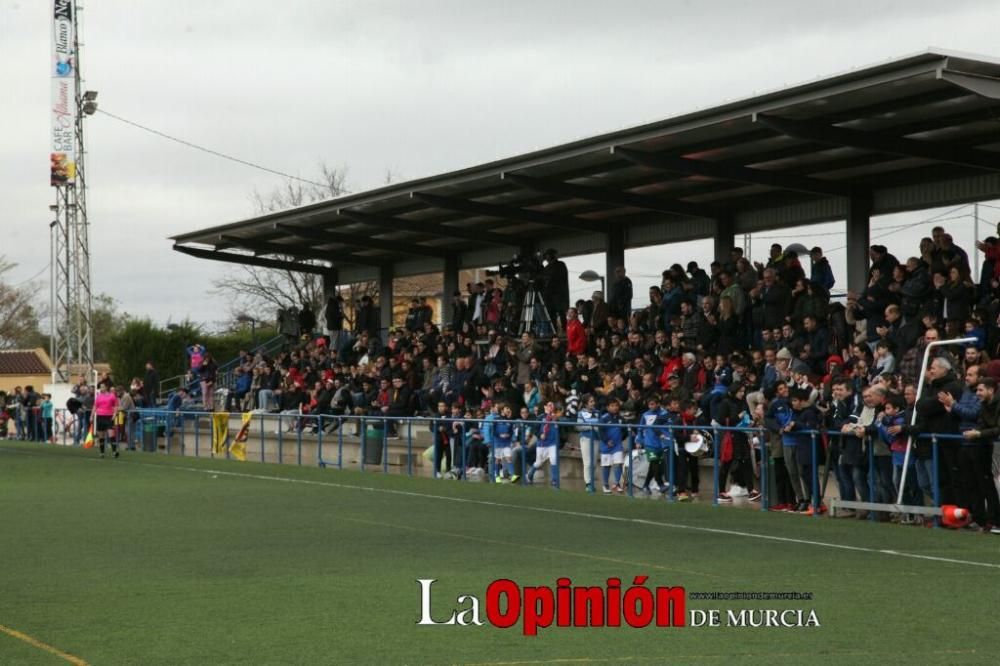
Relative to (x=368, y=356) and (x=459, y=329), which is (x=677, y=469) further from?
(x=368, y=356)

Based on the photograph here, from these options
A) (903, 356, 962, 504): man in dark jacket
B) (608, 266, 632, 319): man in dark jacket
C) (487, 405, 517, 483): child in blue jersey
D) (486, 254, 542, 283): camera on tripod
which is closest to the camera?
(903, 356, 962, 504): man in dark jacket

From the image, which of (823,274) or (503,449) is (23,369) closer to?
(503,449)

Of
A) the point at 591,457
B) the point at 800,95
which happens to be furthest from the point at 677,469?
the point at 800,95

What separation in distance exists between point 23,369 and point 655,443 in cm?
7039

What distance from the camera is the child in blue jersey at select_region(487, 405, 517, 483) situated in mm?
23625

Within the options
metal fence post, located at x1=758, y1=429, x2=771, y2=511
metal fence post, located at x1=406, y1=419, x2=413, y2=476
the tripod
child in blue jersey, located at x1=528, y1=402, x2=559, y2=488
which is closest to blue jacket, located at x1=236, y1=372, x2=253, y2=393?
the tripod

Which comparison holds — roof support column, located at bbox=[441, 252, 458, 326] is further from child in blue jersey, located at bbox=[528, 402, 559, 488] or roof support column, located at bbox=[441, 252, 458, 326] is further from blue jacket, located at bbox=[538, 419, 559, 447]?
blue jacket, located at bbox=[538, 419, 559, 447]

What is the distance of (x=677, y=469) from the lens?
2006cm

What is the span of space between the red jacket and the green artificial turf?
7213 millimetres

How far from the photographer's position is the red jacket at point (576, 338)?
27.8 m

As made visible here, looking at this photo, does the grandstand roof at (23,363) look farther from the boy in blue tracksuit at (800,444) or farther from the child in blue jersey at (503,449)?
the boy in blue tracksuit at (800,444)

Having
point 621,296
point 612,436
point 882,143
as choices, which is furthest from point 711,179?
point 612,436

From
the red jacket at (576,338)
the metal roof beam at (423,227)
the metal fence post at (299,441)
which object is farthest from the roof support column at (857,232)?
the metal fence post at (299,441)

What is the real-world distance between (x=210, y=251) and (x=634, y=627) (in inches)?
1217
